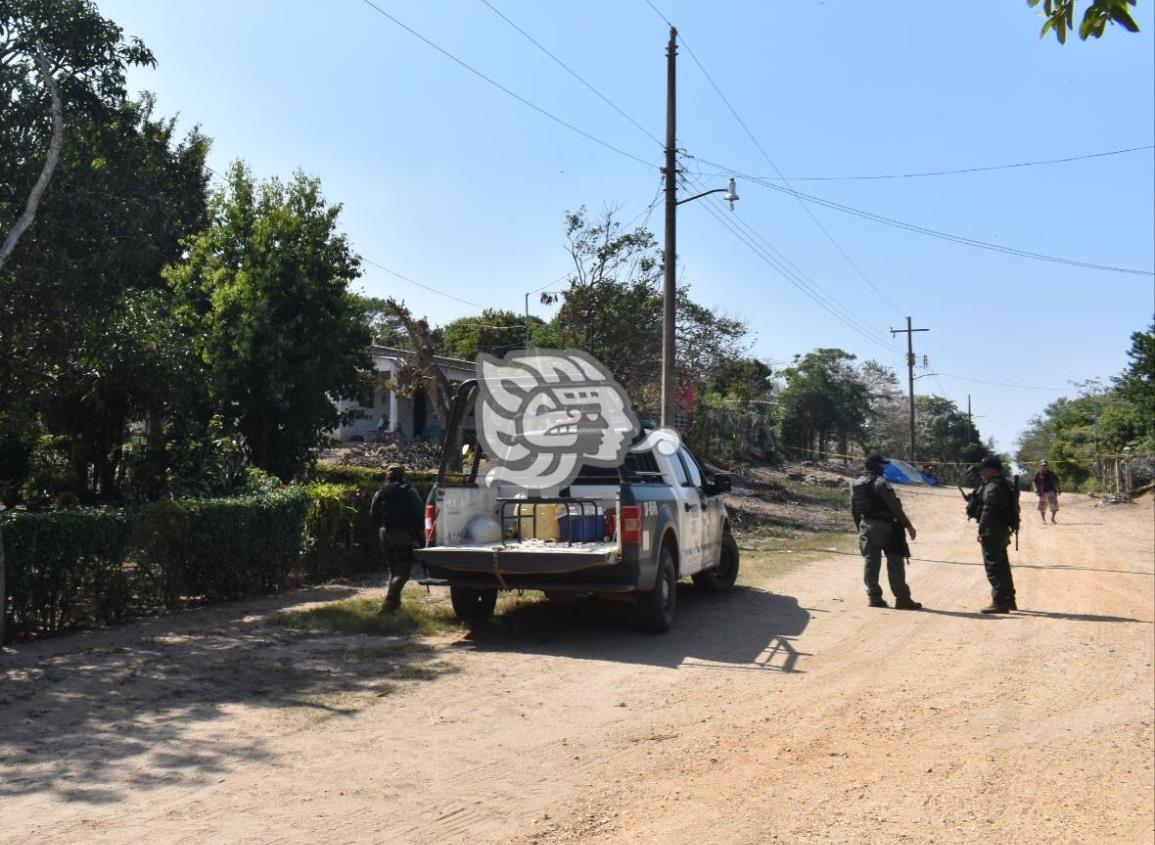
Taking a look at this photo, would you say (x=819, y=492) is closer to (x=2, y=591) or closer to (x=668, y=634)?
(x=668, y=634)

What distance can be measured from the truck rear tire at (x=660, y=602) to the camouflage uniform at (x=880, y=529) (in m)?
2.90

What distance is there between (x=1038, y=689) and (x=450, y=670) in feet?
15.2

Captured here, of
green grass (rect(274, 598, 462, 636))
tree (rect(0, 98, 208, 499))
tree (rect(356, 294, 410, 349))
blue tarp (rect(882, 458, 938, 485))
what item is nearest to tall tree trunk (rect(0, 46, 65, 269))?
tree (rect(0, 98, 208, 499))

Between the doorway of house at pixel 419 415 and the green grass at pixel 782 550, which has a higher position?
the doorway of house at pixel 419 415

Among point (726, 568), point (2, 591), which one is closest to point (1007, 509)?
point (726, 568)

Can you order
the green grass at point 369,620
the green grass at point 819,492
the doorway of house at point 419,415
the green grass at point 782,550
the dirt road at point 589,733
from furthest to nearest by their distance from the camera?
the doorway of house at point 419,415
the green grass at point 819,492
the green grass at point 782,550
the green grass at point 369,620
the dirt road at point 589,733

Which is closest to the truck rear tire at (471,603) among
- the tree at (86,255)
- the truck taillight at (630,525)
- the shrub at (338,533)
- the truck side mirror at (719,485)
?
the truck taillight at (630,525)

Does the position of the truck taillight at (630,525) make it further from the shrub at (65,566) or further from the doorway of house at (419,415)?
the doorway of house at (419,415)

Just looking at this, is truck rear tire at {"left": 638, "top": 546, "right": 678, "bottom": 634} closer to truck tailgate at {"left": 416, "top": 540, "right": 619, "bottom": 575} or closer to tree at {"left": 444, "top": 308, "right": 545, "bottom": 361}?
truck tailgate at {"left": 416, "top": 540, "right": 619, "bottom": 575}

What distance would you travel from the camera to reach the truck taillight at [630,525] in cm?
898

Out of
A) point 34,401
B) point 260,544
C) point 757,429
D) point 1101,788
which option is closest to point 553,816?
point 1101,788

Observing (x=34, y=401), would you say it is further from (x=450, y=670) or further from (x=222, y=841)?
(x=222, y=841)

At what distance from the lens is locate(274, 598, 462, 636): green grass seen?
32.2ft

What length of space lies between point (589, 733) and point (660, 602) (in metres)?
3.30
